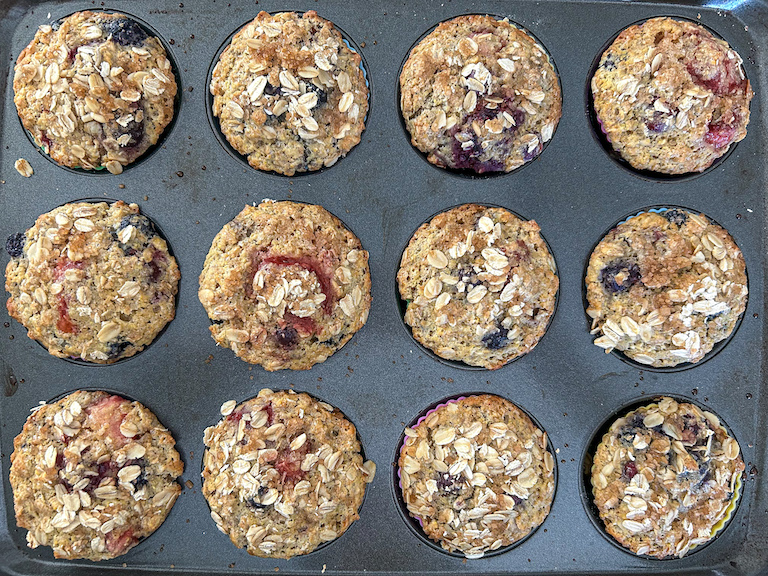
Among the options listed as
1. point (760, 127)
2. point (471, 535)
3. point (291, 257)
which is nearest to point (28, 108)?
point (291, 257)

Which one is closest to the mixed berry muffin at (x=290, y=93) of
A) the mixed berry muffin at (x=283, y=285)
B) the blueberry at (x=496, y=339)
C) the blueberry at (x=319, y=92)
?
the blueberry at (x=319, y=92)

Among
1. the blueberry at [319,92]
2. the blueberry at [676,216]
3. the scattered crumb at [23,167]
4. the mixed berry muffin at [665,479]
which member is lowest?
the mixed berry muffin at [665,479]

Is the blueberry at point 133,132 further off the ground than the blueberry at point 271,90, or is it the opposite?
the blueberry at point 271,90

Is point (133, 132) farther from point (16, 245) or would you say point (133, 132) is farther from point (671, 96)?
point (671, 96)

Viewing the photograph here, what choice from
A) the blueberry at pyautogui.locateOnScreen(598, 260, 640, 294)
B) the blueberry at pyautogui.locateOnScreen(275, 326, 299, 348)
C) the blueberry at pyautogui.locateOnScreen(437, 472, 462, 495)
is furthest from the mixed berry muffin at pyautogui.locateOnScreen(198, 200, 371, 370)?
the blueberry at pyautogui.locateOnScreen(598, 260, 640, 294)

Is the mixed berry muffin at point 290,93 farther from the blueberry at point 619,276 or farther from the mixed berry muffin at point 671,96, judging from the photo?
the blueberry at point 619,276

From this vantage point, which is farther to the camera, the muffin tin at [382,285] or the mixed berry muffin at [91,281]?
the muffin tin at [382,285]

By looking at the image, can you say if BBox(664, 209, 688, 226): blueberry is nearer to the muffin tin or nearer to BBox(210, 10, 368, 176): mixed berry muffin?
the muffin tin

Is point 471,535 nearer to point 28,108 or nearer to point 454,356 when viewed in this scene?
point 454,356
